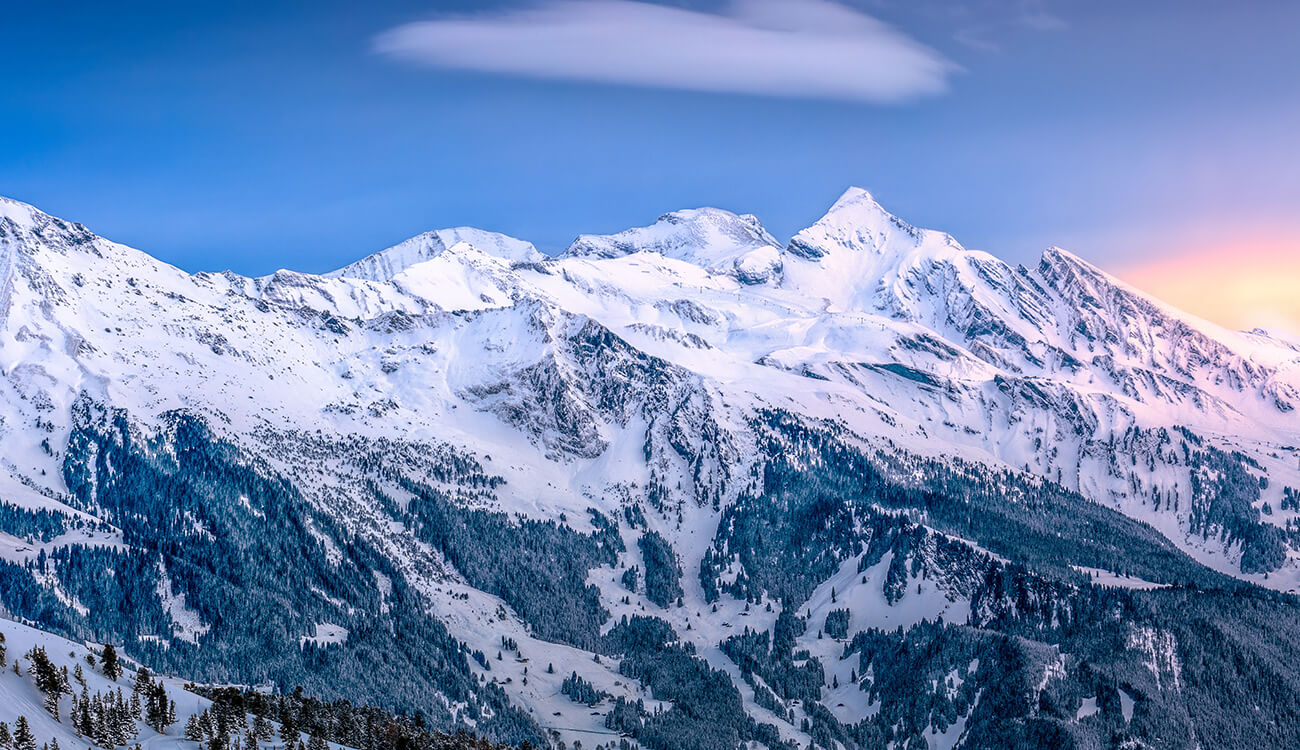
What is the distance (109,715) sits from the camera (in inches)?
7844

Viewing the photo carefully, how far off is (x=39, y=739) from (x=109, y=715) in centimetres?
1502

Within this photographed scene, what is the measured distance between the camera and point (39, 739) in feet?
606

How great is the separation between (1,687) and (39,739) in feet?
63.9

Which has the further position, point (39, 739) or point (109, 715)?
point (109, 715)

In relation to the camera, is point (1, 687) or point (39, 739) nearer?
point (39, 739)

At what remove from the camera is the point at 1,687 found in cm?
19912

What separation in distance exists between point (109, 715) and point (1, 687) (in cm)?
1699
